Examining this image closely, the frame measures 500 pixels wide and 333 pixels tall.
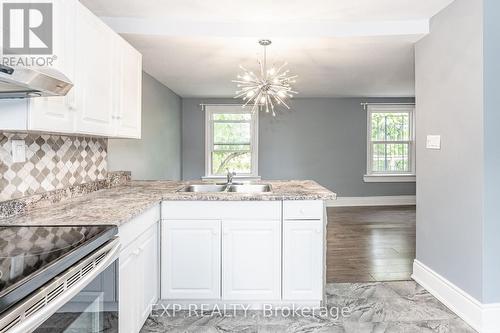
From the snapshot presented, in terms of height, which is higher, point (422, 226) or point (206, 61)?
point (206, 61)

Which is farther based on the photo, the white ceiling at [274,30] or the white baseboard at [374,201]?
the white baseboard at [374,201]

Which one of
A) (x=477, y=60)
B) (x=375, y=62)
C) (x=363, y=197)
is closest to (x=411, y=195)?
(x=363, y=197)

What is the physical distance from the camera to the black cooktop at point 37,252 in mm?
833

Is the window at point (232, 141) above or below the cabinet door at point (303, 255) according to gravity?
above

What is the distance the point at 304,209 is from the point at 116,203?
4.11 ft

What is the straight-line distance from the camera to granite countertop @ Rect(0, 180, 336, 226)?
1.54m

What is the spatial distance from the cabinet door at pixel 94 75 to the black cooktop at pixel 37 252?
685 millimetres

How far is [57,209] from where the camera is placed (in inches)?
71.1

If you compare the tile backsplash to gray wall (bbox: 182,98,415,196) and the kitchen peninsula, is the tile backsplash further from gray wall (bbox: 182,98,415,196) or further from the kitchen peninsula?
gray wall (bbox: 182,98,415,196)

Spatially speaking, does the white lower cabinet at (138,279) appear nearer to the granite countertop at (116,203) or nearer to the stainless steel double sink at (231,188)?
the granite countertop at (116,203)

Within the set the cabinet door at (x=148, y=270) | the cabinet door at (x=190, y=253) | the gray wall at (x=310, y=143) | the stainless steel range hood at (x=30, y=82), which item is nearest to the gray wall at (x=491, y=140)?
the cabinet door at (x=190, y=253)

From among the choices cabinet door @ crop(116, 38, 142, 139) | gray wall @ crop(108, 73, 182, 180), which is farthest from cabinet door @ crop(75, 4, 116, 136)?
gray wall @ crop(108, 73, 182, 180)

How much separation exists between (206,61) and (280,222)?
2.40 m

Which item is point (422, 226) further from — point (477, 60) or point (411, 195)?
point (411, 195)
